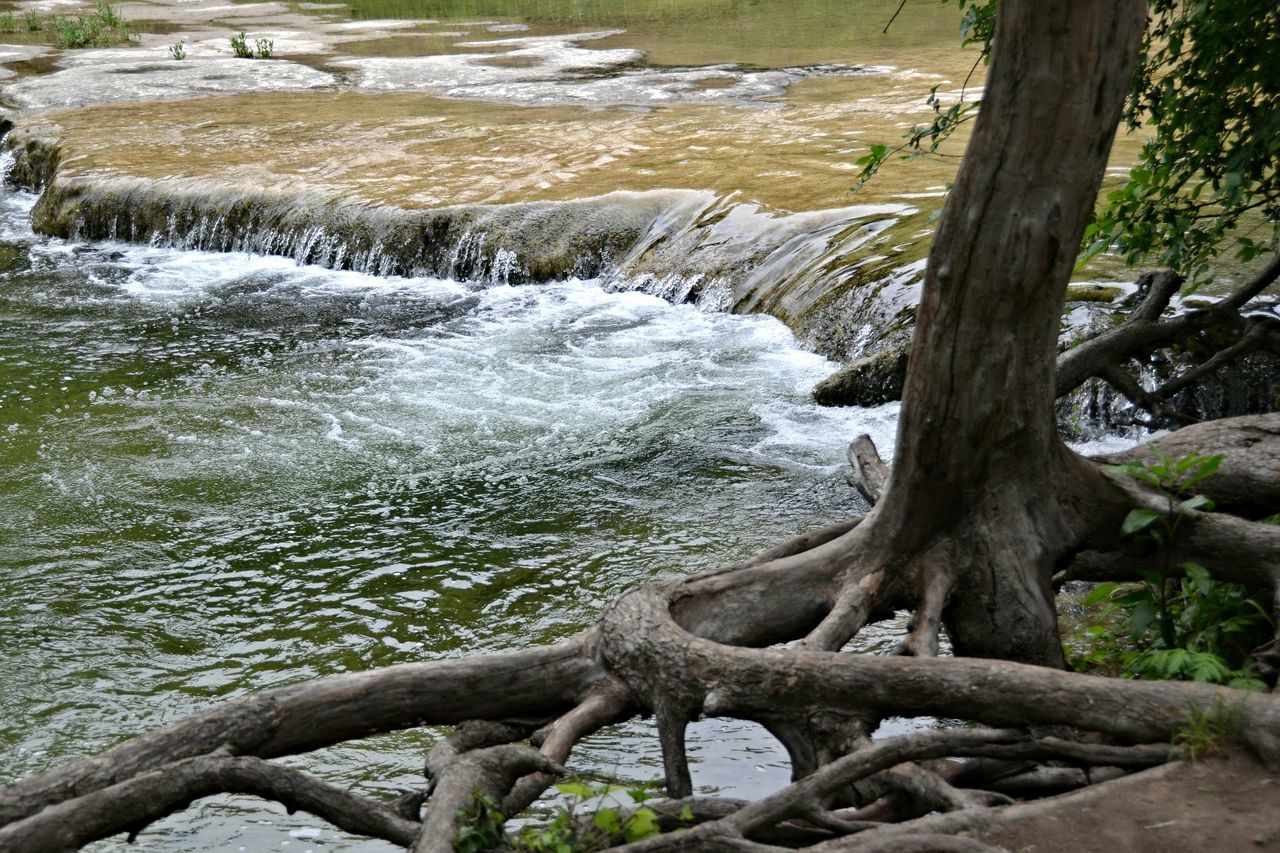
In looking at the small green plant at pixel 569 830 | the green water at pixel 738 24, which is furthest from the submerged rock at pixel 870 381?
the green water at pixel 738 24

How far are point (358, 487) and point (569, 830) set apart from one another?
16.3ft

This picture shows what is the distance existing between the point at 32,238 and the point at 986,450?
15.5 m

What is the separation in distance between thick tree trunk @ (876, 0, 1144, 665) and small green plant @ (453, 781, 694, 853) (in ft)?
5.00

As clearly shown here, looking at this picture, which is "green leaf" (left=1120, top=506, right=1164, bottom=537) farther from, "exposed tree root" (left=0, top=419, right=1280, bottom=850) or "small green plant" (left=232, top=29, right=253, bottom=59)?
"small green plant" (left=232, top=29, right=253, bottom=59)

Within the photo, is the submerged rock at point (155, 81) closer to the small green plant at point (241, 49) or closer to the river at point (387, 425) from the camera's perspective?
the small green plant at point (241, 49)

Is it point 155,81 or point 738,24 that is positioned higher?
point 738,24

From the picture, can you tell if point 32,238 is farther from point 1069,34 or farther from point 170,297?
point 1069,34

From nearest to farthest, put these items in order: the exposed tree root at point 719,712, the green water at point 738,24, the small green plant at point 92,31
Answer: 1. the exposed tree root at point 719,712
2. the green water at point 738,24
3. the small green plant at point 92,31

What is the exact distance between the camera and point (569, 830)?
3424 mm

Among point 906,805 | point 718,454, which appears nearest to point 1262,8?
point 906,805

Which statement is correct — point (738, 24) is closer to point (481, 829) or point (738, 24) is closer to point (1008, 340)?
point (1008, 340)

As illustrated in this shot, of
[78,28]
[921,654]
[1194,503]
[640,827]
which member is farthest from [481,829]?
[78,28]

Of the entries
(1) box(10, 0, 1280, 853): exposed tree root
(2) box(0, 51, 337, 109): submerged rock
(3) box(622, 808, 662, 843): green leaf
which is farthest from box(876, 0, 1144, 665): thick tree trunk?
(2) box(0, 51, 337, 109): submerged rock

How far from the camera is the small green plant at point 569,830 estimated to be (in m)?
3.30
